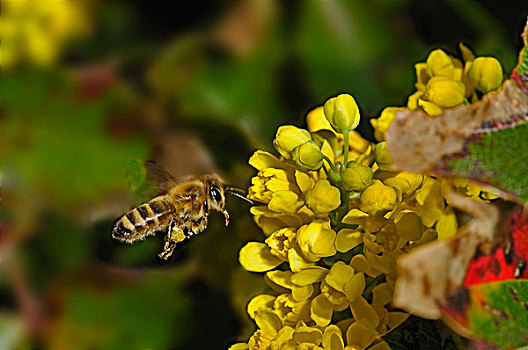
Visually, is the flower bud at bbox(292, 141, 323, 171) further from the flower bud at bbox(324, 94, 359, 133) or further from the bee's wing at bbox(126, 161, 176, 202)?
the bee's wing at bbox(126, 161, 176, 202)

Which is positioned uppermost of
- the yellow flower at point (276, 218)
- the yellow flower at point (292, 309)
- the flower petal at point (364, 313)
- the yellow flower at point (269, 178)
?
the yellow flower at point (269, 178)

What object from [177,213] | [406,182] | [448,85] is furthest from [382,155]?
[177,213]

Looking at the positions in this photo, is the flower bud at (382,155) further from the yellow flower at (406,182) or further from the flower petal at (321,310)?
the flower petal at (321,310)

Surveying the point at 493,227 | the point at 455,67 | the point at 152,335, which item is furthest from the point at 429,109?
the point at 152,335

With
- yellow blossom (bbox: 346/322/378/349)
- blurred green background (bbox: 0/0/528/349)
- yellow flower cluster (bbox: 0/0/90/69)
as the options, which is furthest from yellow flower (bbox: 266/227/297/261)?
yellow flower cluster (bbox: 0/0/90/69)

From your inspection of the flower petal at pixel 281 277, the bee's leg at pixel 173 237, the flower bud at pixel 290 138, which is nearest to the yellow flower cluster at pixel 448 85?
the flower bud at pixel 290 138

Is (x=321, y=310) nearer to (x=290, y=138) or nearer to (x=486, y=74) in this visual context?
(x=290, y=138)
